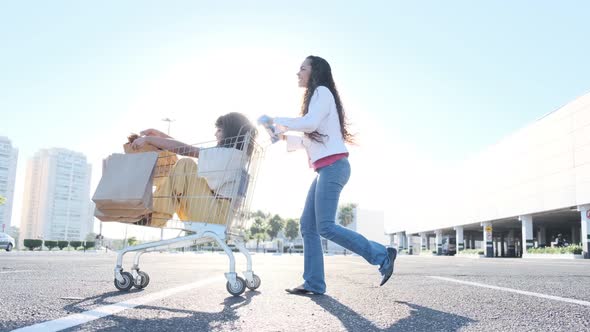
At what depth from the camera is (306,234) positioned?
4.61 meters

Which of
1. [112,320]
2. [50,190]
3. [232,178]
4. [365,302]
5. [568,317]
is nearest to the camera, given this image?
[112,320]

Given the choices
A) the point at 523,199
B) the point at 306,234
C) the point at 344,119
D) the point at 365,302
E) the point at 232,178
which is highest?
the point at 523,199

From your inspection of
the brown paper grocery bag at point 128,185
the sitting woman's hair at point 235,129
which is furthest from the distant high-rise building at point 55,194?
the sitting woman's hair at point 235,129

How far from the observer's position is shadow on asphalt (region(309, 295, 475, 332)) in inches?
98.1

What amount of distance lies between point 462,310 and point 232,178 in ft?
6.60

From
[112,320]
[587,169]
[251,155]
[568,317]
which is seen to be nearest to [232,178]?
[251,155]

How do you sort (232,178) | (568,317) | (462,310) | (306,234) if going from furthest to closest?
(306,234) < (232,178) < (462,310) < (568,317)

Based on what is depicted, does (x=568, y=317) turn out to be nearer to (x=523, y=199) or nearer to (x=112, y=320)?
(x=112, y=320)

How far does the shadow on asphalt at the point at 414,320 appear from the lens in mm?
2492

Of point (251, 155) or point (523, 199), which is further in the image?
point (523, 199)

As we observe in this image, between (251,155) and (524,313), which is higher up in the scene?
(251,155)

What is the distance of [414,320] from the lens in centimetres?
275

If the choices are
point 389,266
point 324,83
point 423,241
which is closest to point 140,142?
point 324,83

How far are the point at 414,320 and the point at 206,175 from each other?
82.6 inches
